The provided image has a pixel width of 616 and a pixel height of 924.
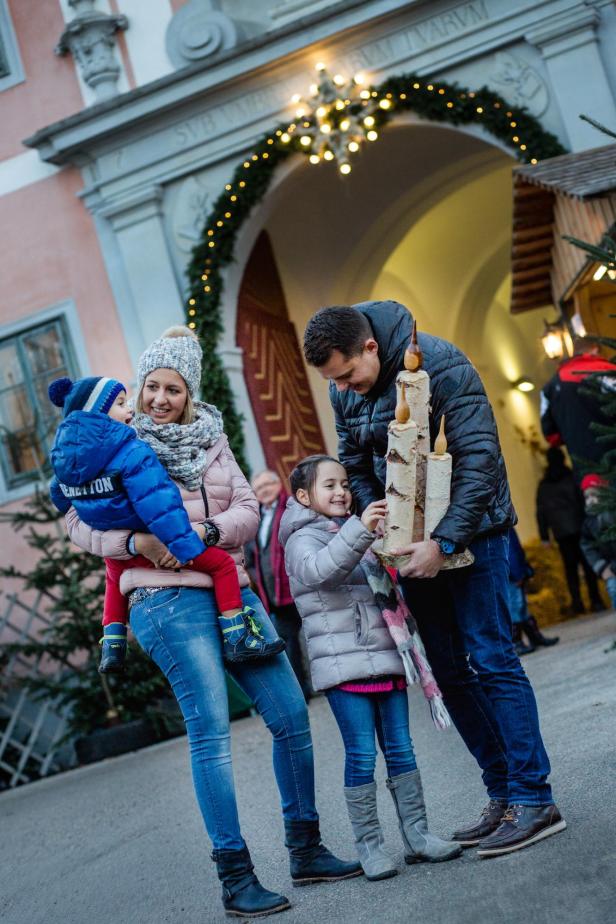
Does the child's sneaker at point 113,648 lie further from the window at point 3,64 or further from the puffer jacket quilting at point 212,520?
the window at point 3,64

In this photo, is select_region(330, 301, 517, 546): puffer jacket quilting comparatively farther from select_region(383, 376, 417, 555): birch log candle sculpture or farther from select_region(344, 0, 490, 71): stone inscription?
select_region(344, 0, 490, 71): stone inscription

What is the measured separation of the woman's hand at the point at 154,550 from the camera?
4375 millimetres

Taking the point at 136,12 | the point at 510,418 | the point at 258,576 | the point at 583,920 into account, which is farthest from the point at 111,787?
the point at 510,418

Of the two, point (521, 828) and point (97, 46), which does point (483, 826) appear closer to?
point (521, 828)

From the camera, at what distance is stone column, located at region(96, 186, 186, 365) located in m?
14.2

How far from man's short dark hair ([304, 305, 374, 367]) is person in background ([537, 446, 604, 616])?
9.45 meters

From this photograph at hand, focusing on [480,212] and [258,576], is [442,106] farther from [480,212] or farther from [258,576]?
[480,212]

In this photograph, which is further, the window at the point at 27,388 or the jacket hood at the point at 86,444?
the window at the point at 27,388

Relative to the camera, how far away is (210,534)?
4.46 meters

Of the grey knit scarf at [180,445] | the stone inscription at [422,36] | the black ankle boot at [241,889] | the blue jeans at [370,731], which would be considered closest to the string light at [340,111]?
the stone inscription at [422,36]

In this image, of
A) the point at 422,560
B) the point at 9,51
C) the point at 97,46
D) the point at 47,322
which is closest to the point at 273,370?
the point at 47,322

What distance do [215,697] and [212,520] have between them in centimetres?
58

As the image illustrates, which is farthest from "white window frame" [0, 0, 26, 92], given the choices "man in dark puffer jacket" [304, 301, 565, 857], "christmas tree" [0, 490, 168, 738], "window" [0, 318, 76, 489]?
"man in dark puffer jacket" [304, 301, 565, 857]

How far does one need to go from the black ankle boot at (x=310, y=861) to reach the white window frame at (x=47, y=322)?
1046cm
